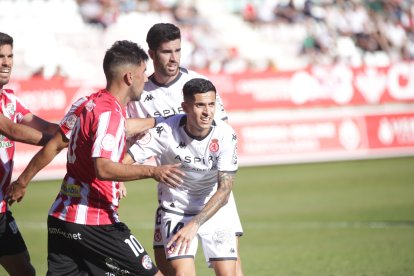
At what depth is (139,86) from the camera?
→ 629 centimetres

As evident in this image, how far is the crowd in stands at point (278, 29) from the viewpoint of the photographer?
2694cm

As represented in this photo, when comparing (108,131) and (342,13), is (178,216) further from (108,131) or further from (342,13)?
(342,13)

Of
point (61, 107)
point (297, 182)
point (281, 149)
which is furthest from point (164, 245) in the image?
point (281, 149)

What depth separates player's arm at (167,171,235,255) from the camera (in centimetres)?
644

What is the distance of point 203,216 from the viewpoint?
6637 millimetres

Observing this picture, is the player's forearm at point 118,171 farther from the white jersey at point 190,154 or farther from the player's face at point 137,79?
the white jersey at point 190,154

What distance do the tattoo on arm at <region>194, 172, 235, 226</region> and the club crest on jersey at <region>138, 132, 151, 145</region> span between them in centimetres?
72

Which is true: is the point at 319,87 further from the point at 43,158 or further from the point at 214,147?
the point at 43,158

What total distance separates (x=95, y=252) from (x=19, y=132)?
1347 mm

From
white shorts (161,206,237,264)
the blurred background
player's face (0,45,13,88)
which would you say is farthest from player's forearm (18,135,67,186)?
the blurred background

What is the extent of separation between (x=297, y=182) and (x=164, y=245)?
11767mm

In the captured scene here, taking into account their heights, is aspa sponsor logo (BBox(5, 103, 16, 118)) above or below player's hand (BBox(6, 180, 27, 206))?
above

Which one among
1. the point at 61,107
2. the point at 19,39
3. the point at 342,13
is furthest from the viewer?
the point at 342,13

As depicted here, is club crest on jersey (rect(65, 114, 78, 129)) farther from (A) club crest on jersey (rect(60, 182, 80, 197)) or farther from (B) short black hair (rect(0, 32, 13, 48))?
(B) short black hair (rect(0, 32, 13, 48))
